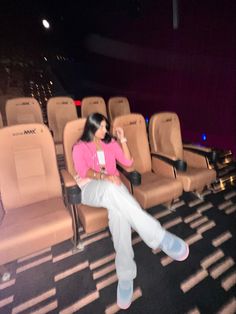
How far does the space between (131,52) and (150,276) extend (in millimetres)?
4855

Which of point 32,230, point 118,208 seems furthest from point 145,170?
point 32,230

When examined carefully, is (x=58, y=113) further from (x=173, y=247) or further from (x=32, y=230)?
(x=173, y=247)

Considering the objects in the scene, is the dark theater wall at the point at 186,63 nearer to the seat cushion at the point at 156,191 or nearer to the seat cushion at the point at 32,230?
Answer: the seat cushion at the point at 156,191

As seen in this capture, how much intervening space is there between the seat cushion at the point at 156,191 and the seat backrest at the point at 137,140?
0.98 feet

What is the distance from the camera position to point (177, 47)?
4.19 m

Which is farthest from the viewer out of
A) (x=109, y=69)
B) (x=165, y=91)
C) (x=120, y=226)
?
(x=109, y=69)

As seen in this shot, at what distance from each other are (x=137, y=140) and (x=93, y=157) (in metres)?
0.68

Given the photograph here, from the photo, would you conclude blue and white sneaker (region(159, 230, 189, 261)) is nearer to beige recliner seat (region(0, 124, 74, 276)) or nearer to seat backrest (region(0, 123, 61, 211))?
beige recliner seat (region(0, 124, 74, 276))

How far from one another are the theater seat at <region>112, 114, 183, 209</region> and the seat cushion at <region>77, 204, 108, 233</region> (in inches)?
17.2

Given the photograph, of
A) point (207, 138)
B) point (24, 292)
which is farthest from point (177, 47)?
point (24, 292)

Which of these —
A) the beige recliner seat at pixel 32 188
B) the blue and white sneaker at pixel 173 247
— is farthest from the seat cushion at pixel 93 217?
the blue and white sneaker at pixel 173 247

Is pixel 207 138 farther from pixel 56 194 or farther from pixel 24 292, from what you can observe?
pixel 24 292

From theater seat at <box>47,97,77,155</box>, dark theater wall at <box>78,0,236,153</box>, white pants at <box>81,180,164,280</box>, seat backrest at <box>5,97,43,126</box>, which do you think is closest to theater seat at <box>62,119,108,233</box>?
white pants at <box>81,180,164,280</box>

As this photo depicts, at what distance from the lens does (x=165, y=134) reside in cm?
296
